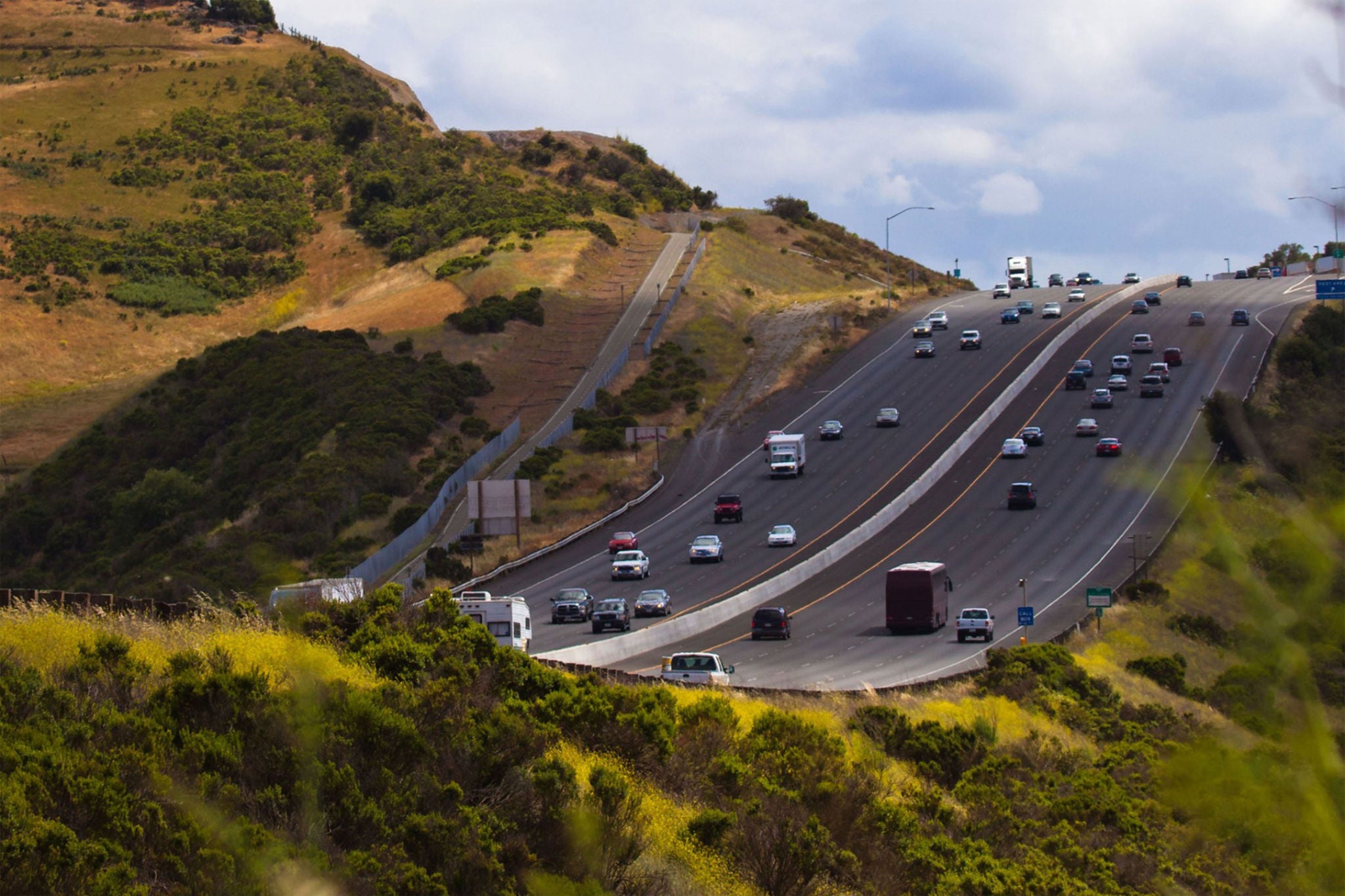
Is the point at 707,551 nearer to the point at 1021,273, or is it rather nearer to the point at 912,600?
the point at 912,600

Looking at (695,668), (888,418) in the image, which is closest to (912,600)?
(695,668)

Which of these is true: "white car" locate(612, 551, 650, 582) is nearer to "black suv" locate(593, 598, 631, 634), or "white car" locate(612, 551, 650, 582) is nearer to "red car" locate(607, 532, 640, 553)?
"red car" locate(607, 532, 640, 553)

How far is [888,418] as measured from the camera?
91438 millimetres

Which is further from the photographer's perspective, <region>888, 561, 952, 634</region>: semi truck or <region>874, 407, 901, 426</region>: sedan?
<region>874, 407, 901, 426</region>: sedan

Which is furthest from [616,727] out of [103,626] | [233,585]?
[233,585]

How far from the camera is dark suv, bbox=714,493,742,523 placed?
2923 inches

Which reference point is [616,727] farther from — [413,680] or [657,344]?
[657,344]

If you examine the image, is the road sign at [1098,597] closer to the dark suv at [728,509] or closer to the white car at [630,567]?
the white car at [630,567]

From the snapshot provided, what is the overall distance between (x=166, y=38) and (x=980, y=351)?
386ft

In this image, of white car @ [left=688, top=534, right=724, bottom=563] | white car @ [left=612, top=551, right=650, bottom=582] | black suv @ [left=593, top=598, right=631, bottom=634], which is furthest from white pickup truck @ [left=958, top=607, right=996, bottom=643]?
white car @ [left=688, top=534, right=724, bottom=563]

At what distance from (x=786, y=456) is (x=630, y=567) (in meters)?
21.0

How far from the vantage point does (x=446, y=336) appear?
106 meters

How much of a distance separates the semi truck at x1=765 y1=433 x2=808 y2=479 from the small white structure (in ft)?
163

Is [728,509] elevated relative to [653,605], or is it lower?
elevated
